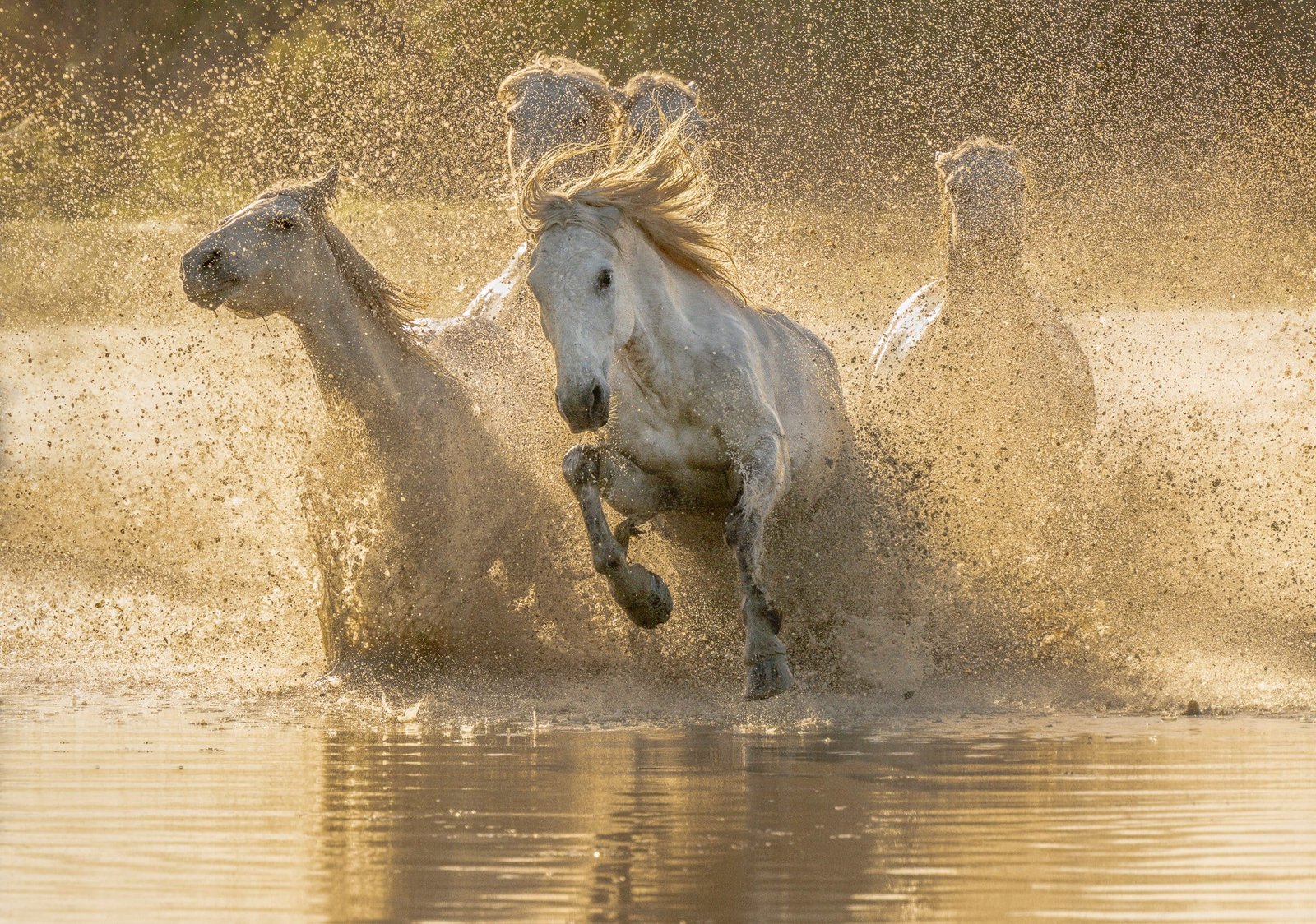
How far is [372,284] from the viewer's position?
8195 mm

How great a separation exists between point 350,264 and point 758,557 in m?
1.84

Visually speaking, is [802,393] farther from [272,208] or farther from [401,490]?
[272,208]

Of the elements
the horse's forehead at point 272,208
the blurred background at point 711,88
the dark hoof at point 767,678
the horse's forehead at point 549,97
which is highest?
the blurred background at point 711,88

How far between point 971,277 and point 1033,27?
1352 centimetres

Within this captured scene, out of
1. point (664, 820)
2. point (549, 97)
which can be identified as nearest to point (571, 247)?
point (664, 820)

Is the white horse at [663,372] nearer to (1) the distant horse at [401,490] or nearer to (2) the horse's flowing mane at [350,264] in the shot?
(1) the distant horse at [401,490]

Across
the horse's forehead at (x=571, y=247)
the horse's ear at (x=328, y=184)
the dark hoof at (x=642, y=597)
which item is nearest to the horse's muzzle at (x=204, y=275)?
the horse's ear at (x=328, y=184)

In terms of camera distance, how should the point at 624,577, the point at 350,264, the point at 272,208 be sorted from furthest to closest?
the point at 350,264
the point at 272,208
the point at 624,577

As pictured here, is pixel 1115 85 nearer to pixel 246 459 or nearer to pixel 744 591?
pixel 246 459

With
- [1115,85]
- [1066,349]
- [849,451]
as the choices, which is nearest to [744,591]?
[849,451]

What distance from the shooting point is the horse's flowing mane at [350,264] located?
8.05 meters

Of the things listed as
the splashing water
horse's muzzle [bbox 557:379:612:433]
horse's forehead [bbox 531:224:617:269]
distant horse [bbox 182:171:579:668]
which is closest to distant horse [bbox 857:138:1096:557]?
the splashing water

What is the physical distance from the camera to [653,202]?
7355 mm

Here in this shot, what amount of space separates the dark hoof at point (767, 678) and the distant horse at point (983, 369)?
2040mm
